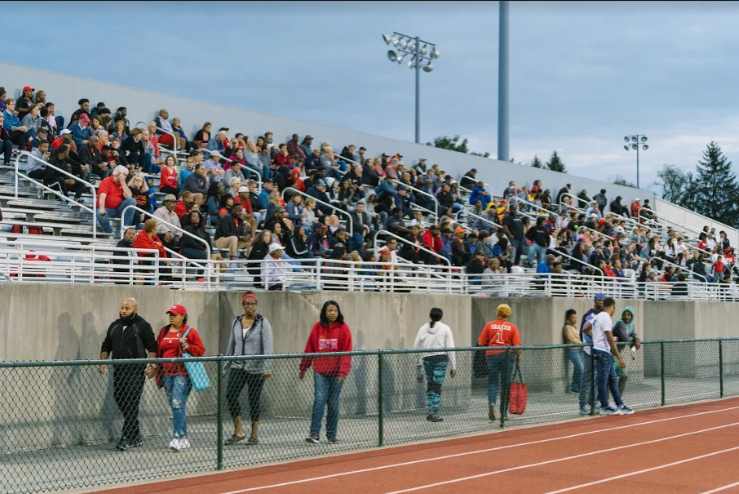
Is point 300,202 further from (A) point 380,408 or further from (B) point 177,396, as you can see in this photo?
(B) point 177,396

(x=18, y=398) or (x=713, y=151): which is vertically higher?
(x=713, y=151)

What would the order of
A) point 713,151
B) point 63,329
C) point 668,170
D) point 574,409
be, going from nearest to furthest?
point 63,329, point 574,409, point 713,151, point 668,170

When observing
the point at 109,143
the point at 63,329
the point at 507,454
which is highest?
the point at 109,143

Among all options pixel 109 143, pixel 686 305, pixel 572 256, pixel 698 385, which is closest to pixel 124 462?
pixel 109 143

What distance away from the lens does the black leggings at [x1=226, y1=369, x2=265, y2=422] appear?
39.5 feet

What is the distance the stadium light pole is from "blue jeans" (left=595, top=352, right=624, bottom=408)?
78.2 feet

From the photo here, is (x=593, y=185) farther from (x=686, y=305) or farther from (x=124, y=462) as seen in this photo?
(x=124, y=462)

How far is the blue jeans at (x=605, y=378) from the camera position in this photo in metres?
17.1

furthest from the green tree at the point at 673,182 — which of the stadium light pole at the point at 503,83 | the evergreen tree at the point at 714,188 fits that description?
the stadium light pole at the point at 503,83

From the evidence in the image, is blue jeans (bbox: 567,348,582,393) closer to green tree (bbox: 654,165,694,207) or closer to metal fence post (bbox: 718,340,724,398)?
metal fence post (bbox: 718,340,724,398)

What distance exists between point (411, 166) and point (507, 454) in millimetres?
22800

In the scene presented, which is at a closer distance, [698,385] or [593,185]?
[698,385]

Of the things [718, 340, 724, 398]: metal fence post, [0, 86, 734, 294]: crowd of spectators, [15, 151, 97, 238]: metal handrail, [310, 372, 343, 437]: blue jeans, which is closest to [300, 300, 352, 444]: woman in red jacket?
[310, 372, 343, 437]: blue jeans

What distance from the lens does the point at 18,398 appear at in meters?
11.5
